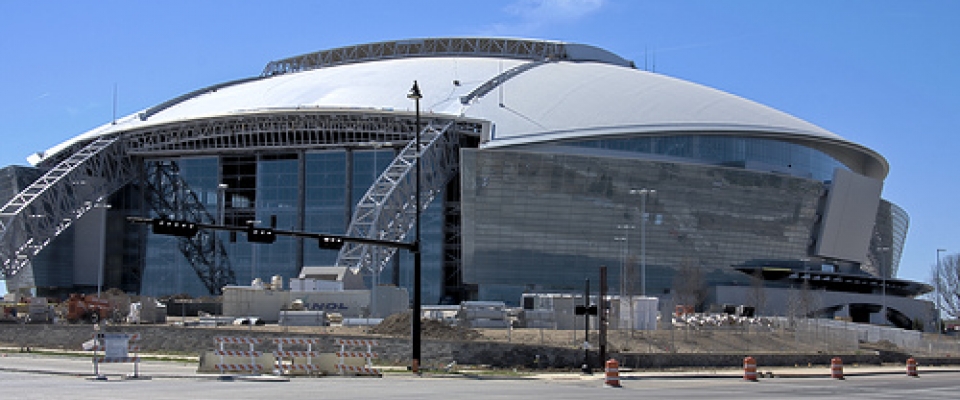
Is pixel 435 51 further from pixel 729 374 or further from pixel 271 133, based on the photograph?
pixel 729 374

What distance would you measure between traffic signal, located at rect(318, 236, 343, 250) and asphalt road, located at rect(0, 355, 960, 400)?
6.46 meters

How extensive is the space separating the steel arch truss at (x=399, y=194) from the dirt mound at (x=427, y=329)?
2259 centimetres

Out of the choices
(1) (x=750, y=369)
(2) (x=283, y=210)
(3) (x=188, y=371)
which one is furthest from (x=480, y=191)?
(3) (x=188, y=371)

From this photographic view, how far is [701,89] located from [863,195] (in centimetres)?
1769

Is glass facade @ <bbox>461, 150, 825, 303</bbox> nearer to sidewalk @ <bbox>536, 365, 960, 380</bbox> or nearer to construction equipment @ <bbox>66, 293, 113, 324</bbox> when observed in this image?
sidewalk @ <bbox>536, 365, 960, 380</bbox>

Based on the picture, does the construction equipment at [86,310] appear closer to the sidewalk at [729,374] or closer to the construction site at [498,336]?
the construction site at [498,336]

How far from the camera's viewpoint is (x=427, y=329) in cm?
5253

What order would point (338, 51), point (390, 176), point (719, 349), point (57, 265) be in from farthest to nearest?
point (338, 51)
point (57, 265)
point (390, 176)
point (719, 349)

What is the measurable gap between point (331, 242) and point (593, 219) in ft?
152

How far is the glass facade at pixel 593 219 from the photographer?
87812 mm

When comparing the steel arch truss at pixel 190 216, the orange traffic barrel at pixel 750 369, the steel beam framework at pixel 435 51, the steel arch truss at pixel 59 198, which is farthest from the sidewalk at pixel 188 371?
the steel beam framework at pixel 435 51

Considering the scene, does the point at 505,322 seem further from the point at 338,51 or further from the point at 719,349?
the point at 338,51

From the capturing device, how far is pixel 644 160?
90.1 m

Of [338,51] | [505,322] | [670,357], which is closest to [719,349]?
[670,357]
